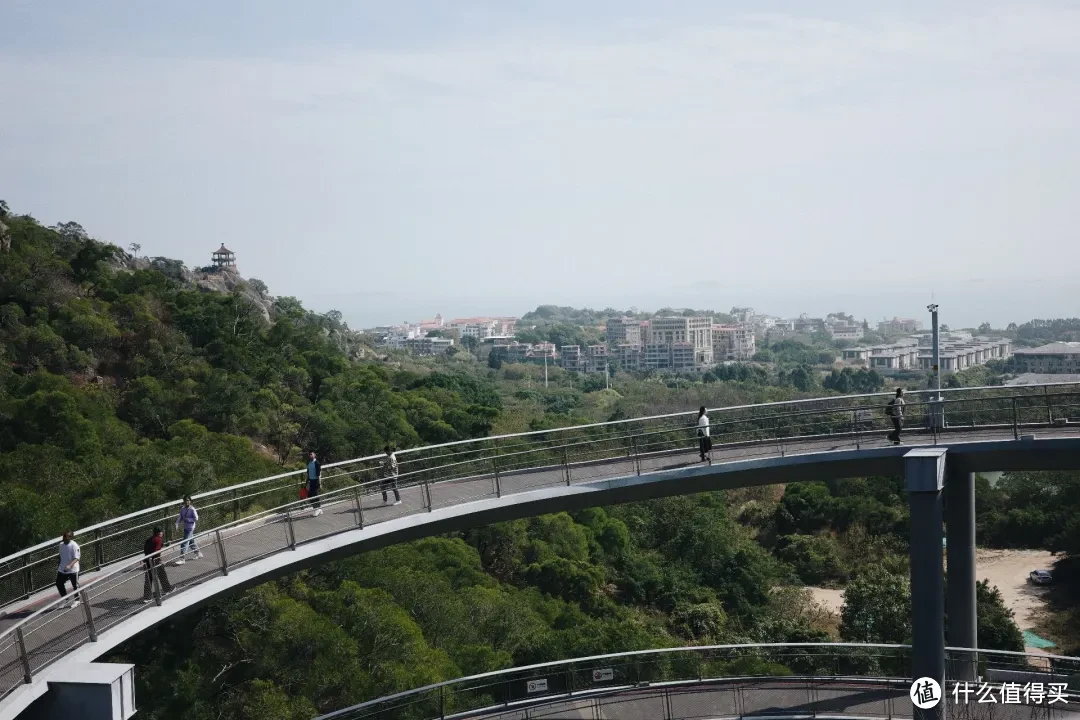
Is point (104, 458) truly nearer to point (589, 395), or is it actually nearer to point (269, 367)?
point (269, 367)

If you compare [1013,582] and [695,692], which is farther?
[1013,582]

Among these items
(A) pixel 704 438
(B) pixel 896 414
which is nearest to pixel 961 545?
(B) pixel 896 414

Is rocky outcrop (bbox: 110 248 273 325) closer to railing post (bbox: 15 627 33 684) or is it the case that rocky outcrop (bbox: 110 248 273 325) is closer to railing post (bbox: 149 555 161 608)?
railing post (bbox: 149 555 161 608)

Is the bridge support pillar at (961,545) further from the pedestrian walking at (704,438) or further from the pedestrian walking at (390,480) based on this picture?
the pedestrian walking at (390,480)

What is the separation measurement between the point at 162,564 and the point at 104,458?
55.3 ft

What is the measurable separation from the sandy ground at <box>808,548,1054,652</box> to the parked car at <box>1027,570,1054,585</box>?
0.33 meters

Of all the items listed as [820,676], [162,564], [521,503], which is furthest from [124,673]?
[820,676]

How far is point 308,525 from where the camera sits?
15883 millimetres

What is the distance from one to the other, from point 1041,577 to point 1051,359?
95.3 metres

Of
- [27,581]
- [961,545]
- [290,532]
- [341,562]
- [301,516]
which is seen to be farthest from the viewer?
[341,562]

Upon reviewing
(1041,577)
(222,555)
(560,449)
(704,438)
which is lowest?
(1041,577)

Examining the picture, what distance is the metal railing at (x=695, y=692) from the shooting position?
1677 centimetres

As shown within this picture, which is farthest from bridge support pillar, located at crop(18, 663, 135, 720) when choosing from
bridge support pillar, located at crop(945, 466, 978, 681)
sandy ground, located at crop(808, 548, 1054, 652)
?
sandy ground, located at crop(808, 548, 1054, 652)

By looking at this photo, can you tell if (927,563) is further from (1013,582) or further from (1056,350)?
(1056,350)
